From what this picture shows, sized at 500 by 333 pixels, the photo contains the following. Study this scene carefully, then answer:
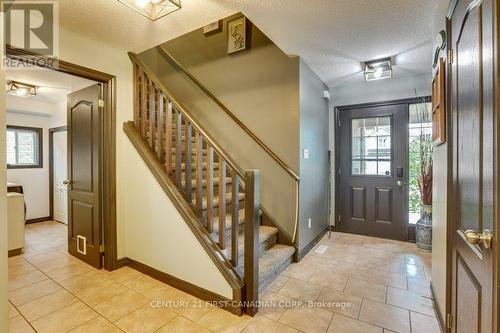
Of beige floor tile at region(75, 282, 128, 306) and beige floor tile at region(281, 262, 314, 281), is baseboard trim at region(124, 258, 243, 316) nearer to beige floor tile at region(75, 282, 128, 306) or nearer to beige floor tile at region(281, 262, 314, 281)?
beige floor tile at region(75, 282, 128, 306)

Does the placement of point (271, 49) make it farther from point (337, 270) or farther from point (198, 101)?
point (337, 270)

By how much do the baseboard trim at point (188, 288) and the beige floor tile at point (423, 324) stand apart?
1.32 meters

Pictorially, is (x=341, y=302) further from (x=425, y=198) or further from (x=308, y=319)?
(x=425, y=198)

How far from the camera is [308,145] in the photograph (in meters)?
3.25

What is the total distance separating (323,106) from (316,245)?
2.17 m

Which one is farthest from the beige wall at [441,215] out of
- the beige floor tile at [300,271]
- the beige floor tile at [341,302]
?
the beige floor tile at [300,271]

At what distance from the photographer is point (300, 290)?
7.63 feet

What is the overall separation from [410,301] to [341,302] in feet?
2.02

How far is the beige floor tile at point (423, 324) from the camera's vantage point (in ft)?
5.85

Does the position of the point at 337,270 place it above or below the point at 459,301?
below

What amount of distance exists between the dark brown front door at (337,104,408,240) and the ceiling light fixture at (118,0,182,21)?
123 inches

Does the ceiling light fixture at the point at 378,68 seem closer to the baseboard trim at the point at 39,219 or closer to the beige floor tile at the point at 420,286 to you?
the beige floor tile at the point at 420,286

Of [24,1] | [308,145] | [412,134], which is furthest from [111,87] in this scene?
[412,134]

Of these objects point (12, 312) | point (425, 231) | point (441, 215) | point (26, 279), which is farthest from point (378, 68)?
point (26, 279)
